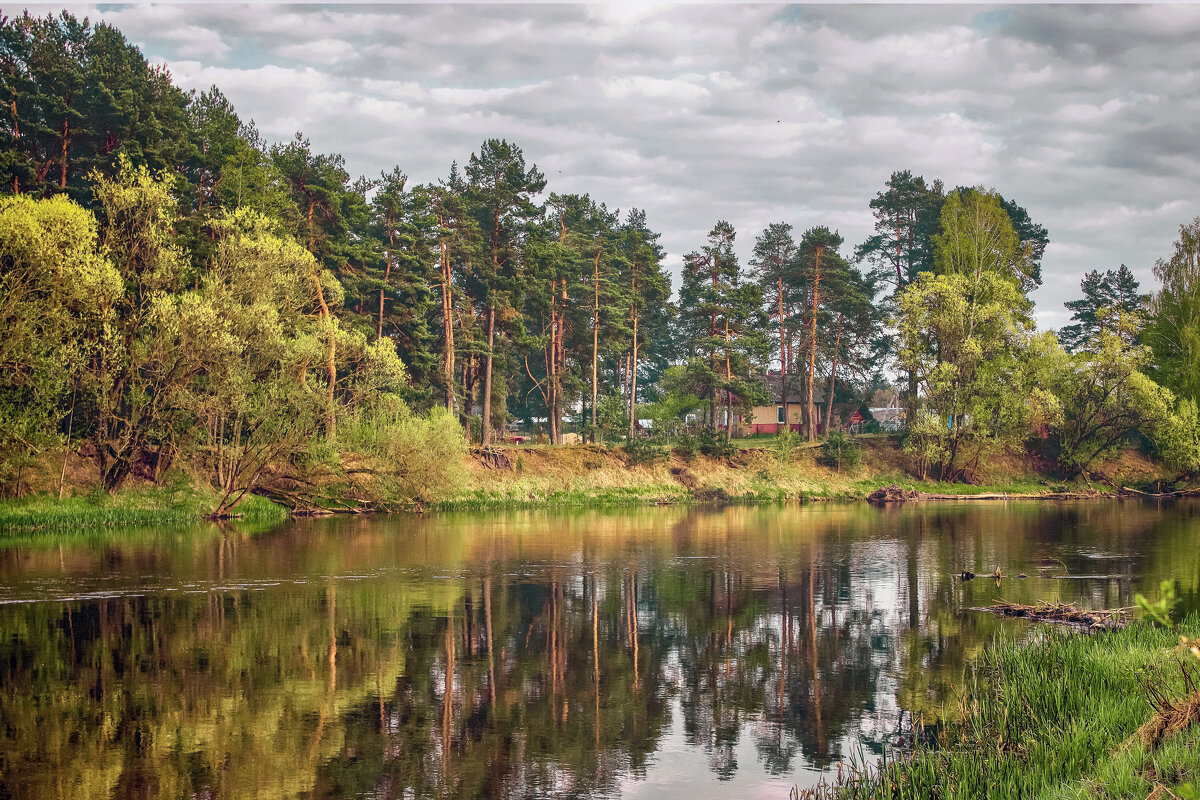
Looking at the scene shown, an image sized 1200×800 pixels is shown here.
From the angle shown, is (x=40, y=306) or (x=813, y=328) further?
(x=813, y=328)

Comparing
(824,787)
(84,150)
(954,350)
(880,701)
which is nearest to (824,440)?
(954,350)

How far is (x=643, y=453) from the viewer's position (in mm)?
75375

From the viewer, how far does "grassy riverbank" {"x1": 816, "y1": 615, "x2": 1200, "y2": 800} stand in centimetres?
1034

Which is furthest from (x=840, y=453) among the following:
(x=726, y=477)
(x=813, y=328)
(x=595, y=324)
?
(x=595, y=324)

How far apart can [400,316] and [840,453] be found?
1475 inches

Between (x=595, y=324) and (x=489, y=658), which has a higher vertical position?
(x=595, y=324)

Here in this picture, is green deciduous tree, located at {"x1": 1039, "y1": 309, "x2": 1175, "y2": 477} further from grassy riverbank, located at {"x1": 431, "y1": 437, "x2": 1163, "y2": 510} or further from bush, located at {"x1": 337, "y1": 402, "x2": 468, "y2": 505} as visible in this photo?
bush, located at {"x1": 337, "y1": 402, "x2": 468, "y2": 505}

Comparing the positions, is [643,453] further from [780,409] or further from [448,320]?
[780,409]

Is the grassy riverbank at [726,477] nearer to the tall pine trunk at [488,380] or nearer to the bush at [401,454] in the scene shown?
the tall pine trunk at [488,380]

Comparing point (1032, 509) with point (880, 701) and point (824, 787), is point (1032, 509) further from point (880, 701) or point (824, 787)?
point (824, 787)

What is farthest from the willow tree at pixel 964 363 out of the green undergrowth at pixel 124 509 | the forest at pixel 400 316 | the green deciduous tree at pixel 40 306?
the green deciduous tree at pixel 40 306

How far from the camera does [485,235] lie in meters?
76.1

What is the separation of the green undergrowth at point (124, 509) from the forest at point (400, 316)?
125cm

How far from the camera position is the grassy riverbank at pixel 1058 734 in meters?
10.3
